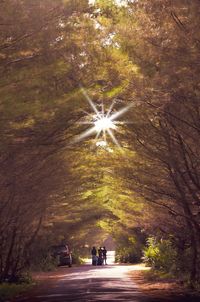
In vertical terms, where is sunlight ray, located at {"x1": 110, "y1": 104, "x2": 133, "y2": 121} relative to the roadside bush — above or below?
above

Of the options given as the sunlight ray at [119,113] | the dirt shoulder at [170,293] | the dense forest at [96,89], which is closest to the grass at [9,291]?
the dense forest at [96,89]

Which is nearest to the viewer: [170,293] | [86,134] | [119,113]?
[119,113]

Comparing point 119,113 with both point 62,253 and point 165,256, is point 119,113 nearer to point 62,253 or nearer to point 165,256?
point 165,256

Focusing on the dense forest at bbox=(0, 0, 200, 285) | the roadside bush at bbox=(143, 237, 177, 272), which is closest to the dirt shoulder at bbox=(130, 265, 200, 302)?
the dense forest at bbox=(0, 0, 200, 285)

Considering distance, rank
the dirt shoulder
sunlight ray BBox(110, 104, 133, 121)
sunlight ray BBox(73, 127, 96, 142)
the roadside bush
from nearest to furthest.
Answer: sunlight ray BBox(110, 104, 133, 121)
the dirt shoulder
sunlight ray BBox(73, 127, 96, 142)
the roadside bush

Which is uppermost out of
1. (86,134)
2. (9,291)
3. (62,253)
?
(62,253)

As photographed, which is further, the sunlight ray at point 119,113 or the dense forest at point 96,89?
the sunlight ray at point 119,113

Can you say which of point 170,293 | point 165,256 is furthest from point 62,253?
point 170,293

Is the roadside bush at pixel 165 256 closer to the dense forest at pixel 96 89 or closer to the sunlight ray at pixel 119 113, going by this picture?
the dense forest at pixel 96 89

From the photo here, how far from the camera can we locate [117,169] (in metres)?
26.0

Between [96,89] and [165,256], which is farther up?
[96,89]

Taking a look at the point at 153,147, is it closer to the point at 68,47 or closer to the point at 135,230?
the point at 68,47

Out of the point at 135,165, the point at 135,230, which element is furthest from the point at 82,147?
the point at 135,230

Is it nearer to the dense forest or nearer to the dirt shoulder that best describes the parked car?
the dirt shoulder
